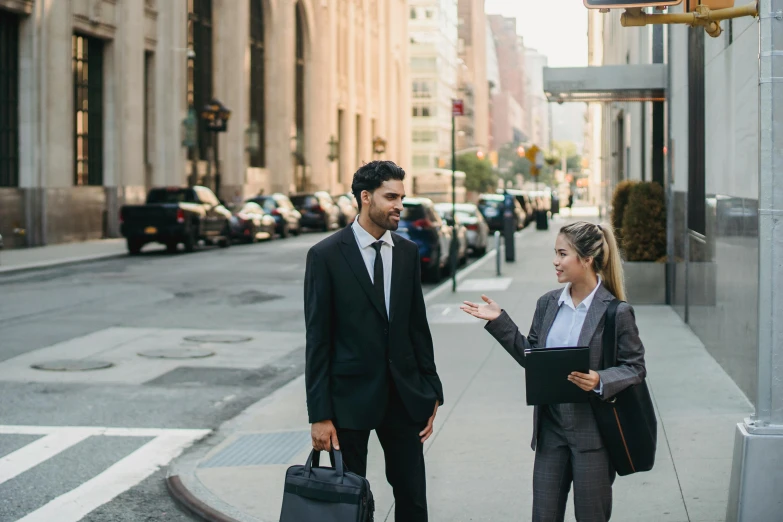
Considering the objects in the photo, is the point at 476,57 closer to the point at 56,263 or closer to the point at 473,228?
the point at 473,228

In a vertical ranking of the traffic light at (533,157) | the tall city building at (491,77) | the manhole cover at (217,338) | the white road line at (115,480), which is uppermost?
the tall city building at (491,77)

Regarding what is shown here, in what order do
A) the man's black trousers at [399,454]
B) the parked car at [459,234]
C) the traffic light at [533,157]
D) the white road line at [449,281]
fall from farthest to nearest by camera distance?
1. the traffic light at [533,157]
2. the parked car at [459,234]
3. the white road line at [449,281]
4. the man's black trousers at [399,454]

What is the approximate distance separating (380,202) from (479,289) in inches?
671

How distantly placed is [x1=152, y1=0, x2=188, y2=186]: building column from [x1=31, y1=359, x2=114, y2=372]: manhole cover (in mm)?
34216

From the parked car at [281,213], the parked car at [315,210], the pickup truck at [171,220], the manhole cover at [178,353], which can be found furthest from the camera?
the parked car at [315,210]

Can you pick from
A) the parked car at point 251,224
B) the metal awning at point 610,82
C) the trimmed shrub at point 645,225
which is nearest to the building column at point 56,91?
the parked car at point 251,224

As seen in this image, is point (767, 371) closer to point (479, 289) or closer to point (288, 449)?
point (288, 449)

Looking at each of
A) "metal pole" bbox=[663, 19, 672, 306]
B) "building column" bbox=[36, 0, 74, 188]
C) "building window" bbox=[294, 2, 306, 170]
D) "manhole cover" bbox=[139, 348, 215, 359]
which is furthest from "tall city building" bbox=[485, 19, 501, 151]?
"manhole cover" bbox=[139, 348, 215, 359]

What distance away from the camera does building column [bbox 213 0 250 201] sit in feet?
182

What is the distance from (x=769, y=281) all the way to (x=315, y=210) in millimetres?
45035

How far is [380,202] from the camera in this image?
482 cm

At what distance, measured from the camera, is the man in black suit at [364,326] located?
15.8 feet

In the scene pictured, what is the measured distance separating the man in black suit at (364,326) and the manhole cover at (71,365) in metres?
7.82

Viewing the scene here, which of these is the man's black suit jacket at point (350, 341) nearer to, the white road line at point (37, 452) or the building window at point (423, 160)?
the white road line at point (37, 452)
